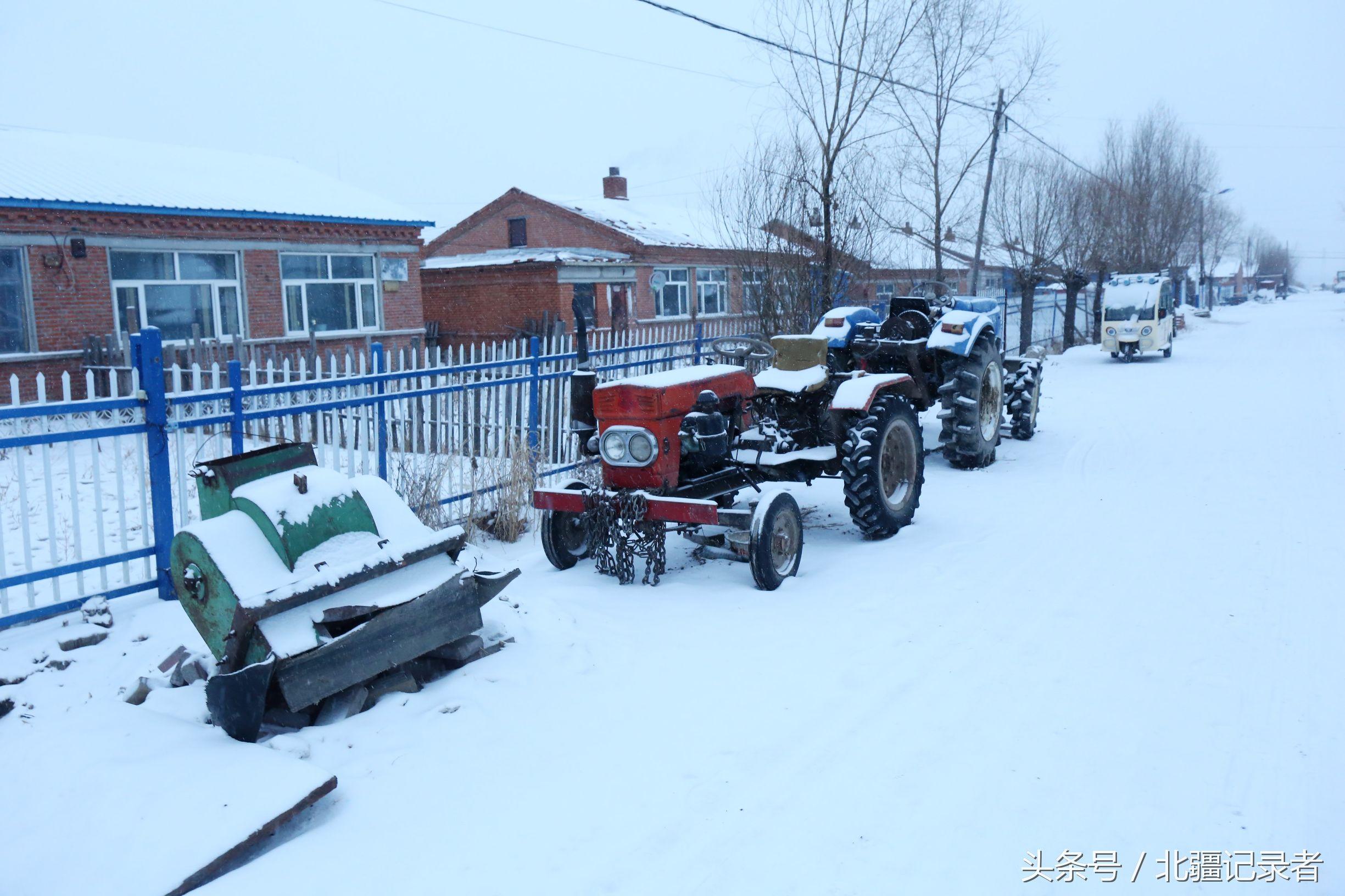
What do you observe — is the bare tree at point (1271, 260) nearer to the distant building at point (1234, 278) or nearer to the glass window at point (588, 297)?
the distant building at point (1234, 278)

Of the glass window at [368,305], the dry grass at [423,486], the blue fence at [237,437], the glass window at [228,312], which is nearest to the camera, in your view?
the blue fence at [237,437]

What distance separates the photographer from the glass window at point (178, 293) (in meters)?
13.9

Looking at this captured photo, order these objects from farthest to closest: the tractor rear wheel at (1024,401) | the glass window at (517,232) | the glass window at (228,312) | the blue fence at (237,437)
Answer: the glass window at (517,232) → the glass window at (228,312) → the tractor rear wheel at (1024,401) → the blue fence at (237,437)

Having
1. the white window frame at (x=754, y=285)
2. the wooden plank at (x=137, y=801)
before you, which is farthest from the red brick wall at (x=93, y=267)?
the wooden plank at (x=137, y=801)

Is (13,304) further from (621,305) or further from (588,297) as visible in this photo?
(621,305)

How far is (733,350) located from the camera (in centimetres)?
651

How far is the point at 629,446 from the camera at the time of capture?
5.48m

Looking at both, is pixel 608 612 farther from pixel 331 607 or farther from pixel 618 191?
pixel 618 191

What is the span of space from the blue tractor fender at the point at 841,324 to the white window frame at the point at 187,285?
8948mm

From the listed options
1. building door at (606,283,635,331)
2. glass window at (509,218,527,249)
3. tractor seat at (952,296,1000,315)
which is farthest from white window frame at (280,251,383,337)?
tractor seat at (952,296,1000,315)

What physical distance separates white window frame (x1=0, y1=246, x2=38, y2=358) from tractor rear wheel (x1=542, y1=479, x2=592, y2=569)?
34.7ft

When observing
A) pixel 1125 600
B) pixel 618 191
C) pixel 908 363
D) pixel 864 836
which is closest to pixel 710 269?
pixel 618 191

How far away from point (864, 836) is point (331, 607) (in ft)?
7.09

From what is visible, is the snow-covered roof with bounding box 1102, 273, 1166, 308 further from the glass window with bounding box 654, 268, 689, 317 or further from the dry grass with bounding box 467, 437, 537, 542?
the dry grass with bounding box 467, 437, 537, 542
